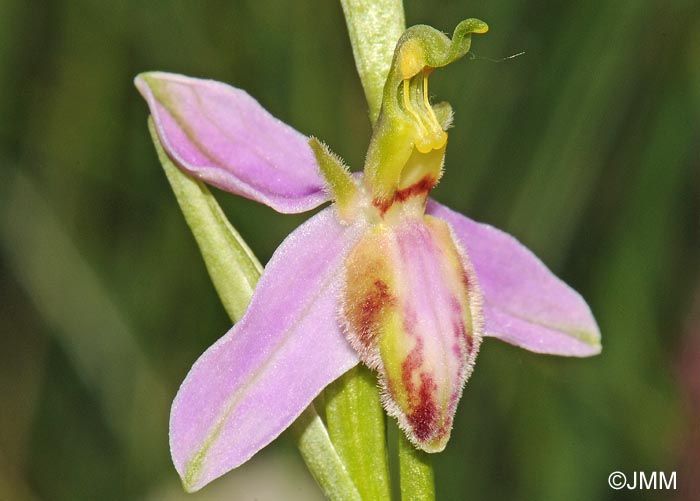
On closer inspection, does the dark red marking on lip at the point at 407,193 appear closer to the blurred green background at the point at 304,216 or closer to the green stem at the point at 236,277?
the green stem at the point at 236,277

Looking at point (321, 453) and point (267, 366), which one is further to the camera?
point (321, 453)

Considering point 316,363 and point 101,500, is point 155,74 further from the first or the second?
point 101,500

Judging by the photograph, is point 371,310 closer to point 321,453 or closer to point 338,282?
point 338,282

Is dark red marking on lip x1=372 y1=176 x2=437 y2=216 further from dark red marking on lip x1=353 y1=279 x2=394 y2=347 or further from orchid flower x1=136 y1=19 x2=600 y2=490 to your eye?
dark red marking on lip x1=353 y1=279 x2=394 y2=347

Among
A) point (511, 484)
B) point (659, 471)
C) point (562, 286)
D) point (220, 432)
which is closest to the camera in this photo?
point (220, 432)

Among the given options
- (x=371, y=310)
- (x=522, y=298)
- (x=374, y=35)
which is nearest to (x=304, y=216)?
(x=522, y=298)

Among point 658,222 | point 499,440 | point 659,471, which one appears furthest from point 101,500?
point 658,222
